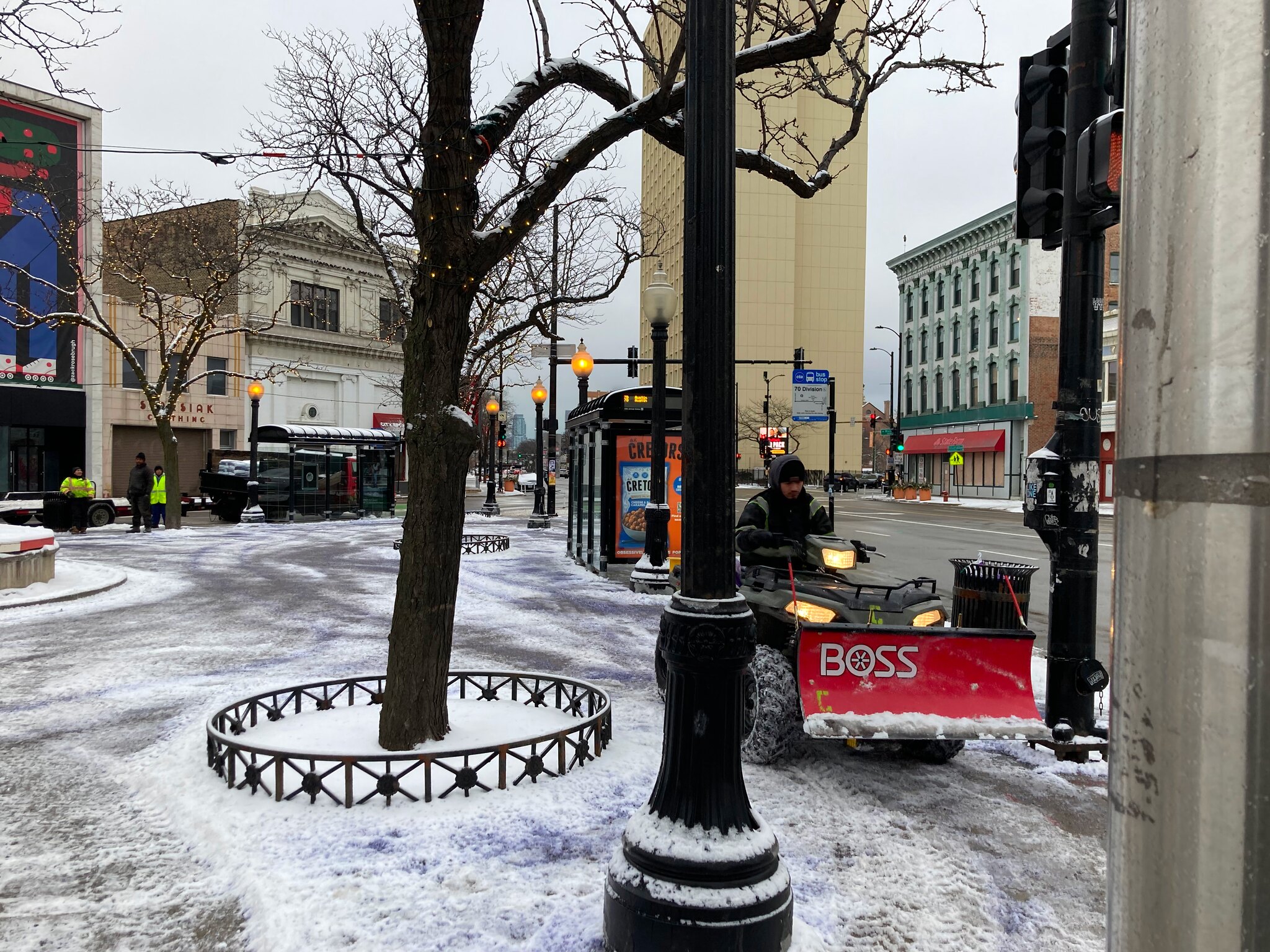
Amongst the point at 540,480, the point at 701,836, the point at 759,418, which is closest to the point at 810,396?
the point at 540,480

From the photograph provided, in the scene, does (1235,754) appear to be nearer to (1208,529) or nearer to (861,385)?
(1208,529)

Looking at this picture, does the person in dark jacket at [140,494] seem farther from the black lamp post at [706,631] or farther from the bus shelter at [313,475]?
the black lamp post at [706,631]

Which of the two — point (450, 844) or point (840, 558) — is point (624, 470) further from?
point (450, 844)

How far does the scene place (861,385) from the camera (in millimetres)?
95188

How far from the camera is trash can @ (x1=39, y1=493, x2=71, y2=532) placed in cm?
2177

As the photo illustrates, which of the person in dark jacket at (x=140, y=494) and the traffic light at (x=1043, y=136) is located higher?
the traffic light at (x=1043, y=136)

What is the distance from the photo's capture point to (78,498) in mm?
22297

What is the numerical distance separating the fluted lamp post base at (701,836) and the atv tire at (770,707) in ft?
5.90

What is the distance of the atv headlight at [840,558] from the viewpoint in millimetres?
5641

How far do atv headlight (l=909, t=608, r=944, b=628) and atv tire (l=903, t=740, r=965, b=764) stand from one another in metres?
0.78

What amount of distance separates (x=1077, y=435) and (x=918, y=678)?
6.66 feet


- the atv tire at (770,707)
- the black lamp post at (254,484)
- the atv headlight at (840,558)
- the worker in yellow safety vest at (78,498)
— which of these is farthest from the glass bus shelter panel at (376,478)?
the atv tire at (770,707)

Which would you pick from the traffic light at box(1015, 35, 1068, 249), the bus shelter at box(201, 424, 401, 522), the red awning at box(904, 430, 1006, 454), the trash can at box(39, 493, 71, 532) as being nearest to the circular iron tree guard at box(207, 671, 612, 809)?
the traffic light at box(1015, 35, 1068, 249)

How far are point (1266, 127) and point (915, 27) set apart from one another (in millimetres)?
8019
